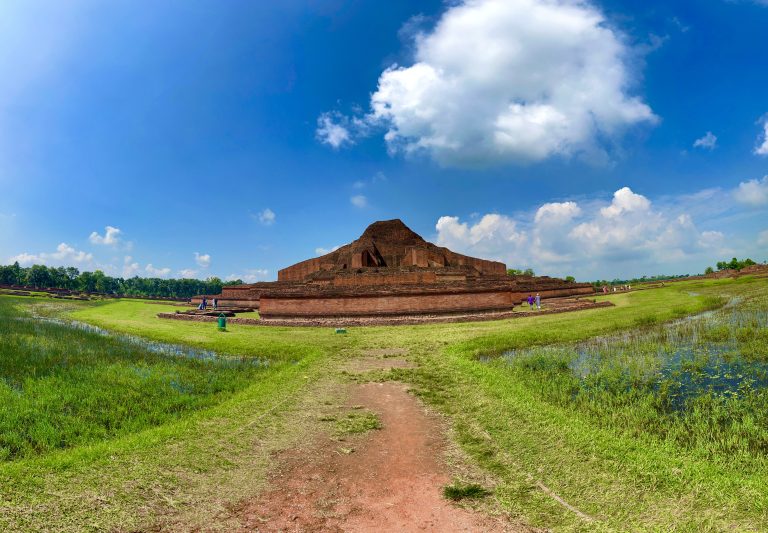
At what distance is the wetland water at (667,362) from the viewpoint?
535 cm

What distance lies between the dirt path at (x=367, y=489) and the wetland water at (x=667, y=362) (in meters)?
2.68

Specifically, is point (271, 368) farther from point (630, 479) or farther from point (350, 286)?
point (350, 286)

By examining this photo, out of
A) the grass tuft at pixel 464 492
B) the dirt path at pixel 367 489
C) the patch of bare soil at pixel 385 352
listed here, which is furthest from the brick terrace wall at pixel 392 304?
the grass tuft at pixel 464 492

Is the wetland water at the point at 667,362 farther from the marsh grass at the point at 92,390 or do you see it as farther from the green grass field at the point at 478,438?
the marsh grass at the point at 92,390

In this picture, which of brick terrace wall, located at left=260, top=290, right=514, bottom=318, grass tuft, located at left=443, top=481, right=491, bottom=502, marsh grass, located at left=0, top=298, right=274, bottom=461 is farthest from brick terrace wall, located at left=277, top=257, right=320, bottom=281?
grass tuft, located at left=443, top=481, right=491, bottom=502

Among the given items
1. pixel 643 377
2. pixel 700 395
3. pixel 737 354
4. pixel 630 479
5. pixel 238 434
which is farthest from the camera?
pixel 737 354

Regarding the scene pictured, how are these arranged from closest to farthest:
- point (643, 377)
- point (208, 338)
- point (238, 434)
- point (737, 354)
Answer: point (238, 434), point (643, 377), point (737, 354), point (208, 338)

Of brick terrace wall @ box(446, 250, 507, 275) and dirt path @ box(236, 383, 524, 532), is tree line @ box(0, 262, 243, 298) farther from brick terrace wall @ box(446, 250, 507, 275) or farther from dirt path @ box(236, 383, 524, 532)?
dirt path @ box(236, 383, 524, 532)

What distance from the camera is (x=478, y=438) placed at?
170 inches

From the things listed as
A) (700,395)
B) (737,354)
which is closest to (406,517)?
(700,395)

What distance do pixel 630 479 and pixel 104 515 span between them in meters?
4.12

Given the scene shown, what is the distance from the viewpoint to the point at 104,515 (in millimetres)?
2879

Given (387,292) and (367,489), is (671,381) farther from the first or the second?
(387,292)

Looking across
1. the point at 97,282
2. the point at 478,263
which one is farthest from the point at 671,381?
the point at 97,282
